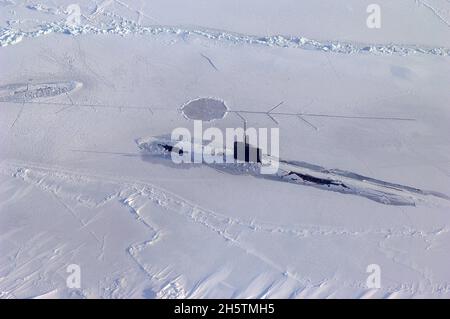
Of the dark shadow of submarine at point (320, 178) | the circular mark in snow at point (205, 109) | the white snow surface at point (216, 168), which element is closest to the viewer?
the white snow surface at point (216, 168)

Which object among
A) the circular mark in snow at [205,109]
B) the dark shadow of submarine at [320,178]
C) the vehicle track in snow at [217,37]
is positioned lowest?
the dark shadow of submarine at [320,178]

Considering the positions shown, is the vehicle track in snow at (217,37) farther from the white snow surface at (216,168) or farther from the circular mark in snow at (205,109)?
the circular mark in snow at (205,109)

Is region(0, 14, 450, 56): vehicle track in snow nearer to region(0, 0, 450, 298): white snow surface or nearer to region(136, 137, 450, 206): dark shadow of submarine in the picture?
region(0, 0, 450, 298): white snow surface

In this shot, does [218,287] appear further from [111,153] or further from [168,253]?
[111,153]

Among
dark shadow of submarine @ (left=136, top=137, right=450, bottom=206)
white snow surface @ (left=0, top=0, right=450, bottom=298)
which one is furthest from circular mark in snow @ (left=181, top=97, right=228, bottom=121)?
dark shadow of submarine @ (left=136, top=137, right=450, bottom=206)

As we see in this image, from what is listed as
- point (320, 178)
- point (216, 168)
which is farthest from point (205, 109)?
point (320, 178)

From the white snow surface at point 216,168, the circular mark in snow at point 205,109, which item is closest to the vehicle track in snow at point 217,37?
the white snow surface at point 216,168

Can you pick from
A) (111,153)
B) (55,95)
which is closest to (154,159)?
(111,153)
